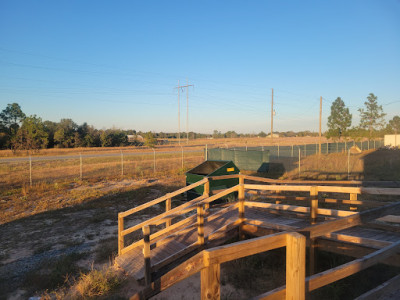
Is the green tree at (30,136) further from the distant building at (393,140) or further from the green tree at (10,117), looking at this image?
the distant building at (393,140)

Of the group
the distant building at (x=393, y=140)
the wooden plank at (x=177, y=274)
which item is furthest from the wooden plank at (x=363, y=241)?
the distant building at (x=393, y=140)

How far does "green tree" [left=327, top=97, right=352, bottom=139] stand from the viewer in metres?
40.8

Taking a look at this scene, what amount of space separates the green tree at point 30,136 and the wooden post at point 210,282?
144ft

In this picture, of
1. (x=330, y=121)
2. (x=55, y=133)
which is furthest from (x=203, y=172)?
(x=55, y=133)

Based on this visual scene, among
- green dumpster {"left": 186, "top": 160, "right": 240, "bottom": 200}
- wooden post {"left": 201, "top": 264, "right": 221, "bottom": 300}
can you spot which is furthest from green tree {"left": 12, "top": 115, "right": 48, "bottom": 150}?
wooden post {"left": 201, "top": 264, "right": 221, "bottom": 300}

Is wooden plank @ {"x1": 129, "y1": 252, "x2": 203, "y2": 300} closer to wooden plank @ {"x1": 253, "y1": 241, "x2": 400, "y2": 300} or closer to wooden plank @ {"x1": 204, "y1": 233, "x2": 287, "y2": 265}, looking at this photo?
wooden plank @ {"x1": 204, "y1": 233, "x2": 287, "y2": 265}

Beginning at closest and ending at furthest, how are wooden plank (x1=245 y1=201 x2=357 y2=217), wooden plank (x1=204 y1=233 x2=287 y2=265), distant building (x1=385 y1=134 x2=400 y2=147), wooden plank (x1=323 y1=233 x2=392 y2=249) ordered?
wooden plank (x1=204 y1=233 x2=287 y2=265) → wooden plank (x1=323 y1=233 x2=392 y2=249) → wooden plank (x1=245 y1=201 x2=357 y2=217) → distant building (x1=385 y1=134 x2=400 y2=147)

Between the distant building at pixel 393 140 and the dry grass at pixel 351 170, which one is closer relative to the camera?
the dry grass at pixel 351 170

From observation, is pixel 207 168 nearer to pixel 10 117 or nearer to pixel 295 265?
pixel 295 265

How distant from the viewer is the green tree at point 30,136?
3859 cm

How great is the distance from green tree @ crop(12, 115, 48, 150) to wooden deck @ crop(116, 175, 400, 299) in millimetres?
40150

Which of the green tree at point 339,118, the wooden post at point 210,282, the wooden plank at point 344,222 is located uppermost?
the green tree at point 339,118

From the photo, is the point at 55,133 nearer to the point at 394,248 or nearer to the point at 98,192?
the point at 98,192

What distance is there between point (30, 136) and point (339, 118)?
4682 cm
